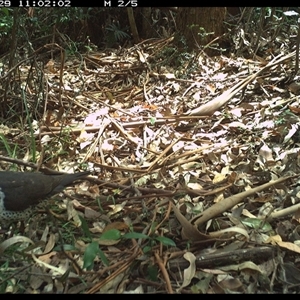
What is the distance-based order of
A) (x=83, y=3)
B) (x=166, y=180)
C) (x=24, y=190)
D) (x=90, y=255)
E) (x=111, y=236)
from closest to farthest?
(x=90, y=255) → (x=111, y=236) → (x=24, y=190) → (x=166, y=180) → (x=83, y=3)

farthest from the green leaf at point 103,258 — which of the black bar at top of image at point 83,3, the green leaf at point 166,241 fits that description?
the black bar at top of image at point 83,3

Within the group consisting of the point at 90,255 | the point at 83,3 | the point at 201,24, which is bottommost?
the point at 90,255

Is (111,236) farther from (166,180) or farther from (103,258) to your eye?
(166,180)

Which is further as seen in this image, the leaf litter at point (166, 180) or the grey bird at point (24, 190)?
the grey bird at point (24, 190)

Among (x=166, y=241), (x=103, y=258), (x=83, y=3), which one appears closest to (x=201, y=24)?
(x=83, y=3)

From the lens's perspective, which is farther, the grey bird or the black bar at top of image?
the black bar at top of image

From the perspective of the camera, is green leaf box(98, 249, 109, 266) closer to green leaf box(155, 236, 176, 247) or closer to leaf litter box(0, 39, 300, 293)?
leaf litter box(0, 39, 300, 293)

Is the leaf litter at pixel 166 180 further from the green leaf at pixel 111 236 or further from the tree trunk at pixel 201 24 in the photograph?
the tree trunk at pixel 201 24

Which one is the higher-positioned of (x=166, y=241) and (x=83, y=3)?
(x=83, y=3)

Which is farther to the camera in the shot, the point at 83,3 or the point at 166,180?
the point at 83,3

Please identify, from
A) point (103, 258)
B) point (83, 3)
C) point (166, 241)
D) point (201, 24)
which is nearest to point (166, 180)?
point (166, 241)

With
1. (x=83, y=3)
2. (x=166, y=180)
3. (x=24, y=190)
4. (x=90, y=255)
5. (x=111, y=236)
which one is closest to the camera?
(x=90, y=255)

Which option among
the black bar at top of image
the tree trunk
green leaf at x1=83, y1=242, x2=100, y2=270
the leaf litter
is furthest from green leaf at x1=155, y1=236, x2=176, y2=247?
the tree trunk
